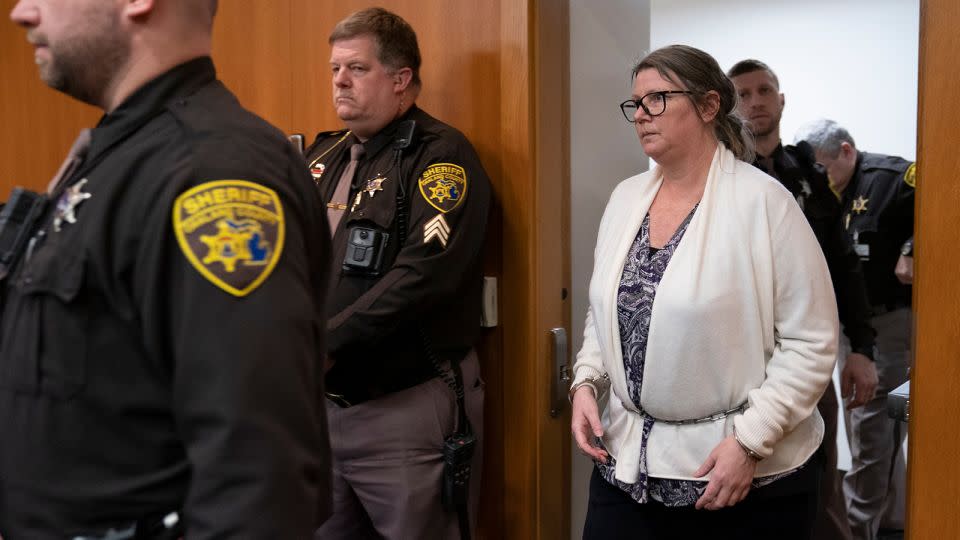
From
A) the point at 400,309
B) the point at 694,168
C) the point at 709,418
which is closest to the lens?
the point at 709,418

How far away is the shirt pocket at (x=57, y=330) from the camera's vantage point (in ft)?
3.35

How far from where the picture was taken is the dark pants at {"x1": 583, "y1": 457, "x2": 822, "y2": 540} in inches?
72.4

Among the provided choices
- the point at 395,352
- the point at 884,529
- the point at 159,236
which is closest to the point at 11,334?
the point at 159,236

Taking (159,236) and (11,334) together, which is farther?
(11,334)

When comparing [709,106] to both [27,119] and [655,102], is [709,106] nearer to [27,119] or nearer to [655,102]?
[655,102]

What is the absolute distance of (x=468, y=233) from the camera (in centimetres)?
219

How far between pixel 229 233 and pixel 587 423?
121 centimetres

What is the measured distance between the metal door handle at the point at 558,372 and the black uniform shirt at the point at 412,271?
252 mm

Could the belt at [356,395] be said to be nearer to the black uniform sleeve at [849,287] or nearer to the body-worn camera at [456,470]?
the body-worn camera at [456,470]

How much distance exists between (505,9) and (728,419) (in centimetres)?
122

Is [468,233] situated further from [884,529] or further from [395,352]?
[884,529]

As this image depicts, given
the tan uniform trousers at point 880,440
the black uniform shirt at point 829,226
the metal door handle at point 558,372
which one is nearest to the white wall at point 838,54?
the tan uniform trousers at point 880,440

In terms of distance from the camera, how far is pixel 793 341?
1.79 metres

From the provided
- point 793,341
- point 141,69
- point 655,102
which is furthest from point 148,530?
point 655,102
